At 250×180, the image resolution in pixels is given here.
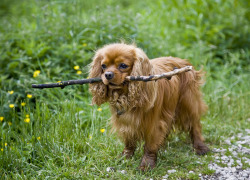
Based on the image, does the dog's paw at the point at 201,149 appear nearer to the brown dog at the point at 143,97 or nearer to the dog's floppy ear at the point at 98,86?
the brown dog at the point at 143,97

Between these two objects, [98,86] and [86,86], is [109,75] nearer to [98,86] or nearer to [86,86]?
[98,86]

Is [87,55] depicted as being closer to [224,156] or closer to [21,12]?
[224,156]

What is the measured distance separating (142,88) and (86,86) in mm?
2104

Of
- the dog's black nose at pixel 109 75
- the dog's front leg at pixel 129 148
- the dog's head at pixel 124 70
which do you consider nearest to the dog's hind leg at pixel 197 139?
the dog's front leg at pixel 129 148

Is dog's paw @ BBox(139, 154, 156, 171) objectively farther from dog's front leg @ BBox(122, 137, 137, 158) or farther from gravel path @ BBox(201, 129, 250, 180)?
gravel path @ BBox(201, 129, 250, 180)

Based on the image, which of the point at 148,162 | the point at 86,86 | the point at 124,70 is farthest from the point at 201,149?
the point at 86,86

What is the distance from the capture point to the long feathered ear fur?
3.20 meters

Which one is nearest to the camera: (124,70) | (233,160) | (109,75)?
(109,75)

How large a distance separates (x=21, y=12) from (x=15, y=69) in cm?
526

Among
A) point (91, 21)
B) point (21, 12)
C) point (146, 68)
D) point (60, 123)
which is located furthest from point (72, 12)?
point (21, 12)

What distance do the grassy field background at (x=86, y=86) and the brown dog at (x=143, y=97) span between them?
33 cm

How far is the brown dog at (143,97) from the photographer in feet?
10.6

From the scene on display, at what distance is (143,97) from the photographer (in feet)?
10.7

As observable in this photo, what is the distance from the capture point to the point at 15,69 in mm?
5219
